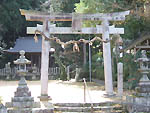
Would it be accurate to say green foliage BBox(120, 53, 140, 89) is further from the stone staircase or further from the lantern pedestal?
the lantern pedestal

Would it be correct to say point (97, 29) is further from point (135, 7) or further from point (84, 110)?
point (84, 110)

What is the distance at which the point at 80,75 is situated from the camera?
73.8 ft

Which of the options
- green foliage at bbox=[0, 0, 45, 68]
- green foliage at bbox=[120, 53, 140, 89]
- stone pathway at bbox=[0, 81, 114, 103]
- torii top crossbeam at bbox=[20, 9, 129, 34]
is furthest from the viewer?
green foliage at bbox=[0, 0, 45, 68]

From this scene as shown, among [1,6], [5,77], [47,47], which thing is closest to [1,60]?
[5,77]

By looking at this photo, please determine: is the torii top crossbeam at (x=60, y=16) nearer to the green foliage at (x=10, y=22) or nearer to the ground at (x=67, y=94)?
the ground at (x=67, y=94)

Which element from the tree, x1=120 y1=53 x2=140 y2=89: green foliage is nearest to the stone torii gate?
x1=120 y1=53 x2=140 y2=89: green foliage

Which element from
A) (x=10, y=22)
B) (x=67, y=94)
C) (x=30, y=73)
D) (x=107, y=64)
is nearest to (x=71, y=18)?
(x=107, y=64)

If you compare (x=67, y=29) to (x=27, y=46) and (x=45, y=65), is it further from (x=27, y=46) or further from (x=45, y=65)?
(x=27, y=46)

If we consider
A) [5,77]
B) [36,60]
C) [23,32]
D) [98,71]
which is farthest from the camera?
[23,32]

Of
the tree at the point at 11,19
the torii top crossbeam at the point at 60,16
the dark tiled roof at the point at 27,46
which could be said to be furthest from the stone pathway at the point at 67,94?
the tree at the point at 11,19

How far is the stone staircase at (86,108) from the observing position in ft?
31.2

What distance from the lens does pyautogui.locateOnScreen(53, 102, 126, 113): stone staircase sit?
9.52m

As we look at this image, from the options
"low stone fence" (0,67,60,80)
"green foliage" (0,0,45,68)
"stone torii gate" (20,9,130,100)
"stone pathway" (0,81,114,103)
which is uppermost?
"green foliage" (0,0,45,68)

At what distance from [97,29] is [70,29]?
138 centimetres
